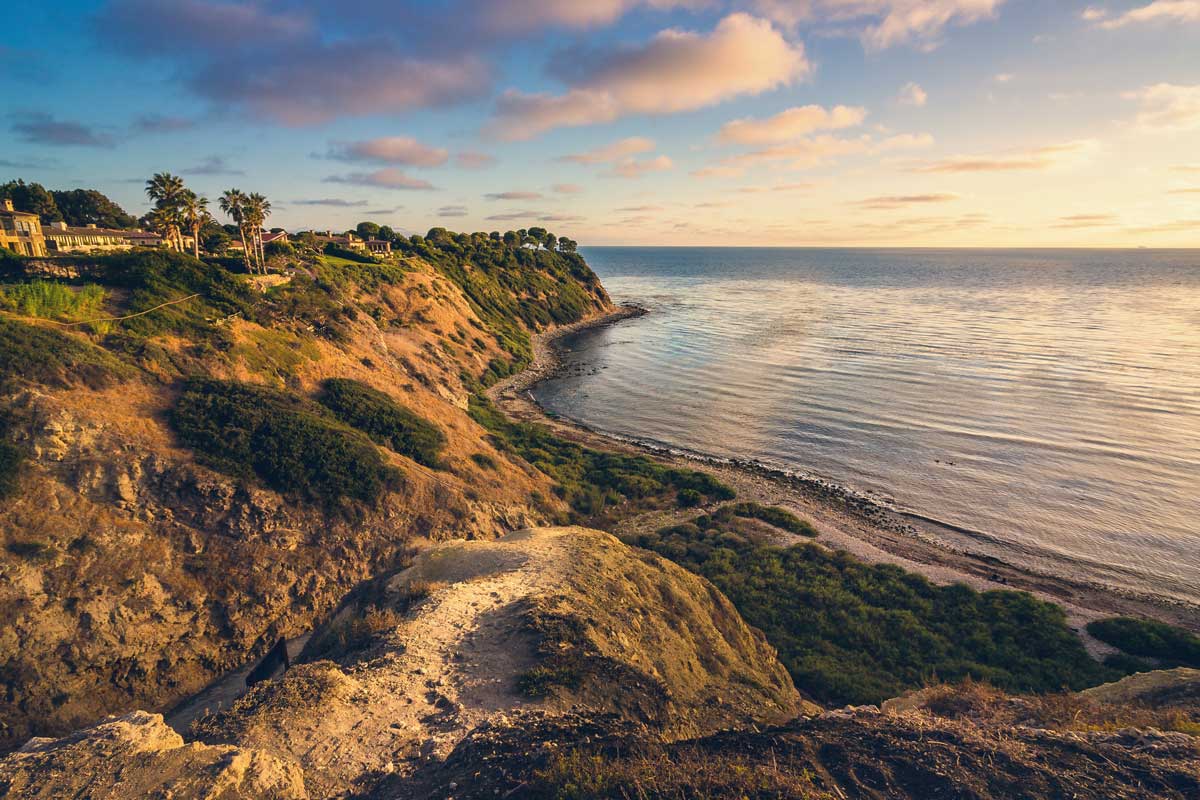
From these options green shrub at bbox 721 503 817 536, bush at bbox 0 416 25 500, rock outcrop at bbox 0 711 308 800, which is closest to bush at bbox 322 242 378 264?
bush at bbox 0 416 25 500

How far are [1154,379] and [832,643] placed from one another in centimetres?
7454

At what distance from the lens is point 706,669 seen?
19688 mm

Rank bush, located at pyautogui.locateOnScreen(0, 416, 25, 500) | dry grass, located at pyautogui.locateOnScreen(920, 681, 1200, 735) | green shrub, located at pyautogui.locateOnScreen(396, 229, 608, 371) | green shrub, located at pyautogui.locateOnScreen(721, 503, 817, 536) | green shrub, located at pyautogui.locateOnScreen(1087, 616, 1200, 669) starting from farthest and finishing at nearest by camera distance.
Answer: green shrub, located at pyautogui.locateOnScreen(396, 229, 608, 371) < green shrub, located at pyautogui.locateOnScreen(721, 503, 817, 536) < green shrub, located at pyautogui.locateOnScreen(1087, 616, 1200, 669) < bush, located at pyautogui.locateOnScreen(0, 416, 25, 500) < dry grass, located at pyautogui.locateOnScreen(920, 681, 1200, 735)

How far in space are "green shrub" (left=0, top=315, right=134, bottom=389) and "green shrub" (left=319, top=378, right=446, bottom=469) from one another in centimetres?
1163

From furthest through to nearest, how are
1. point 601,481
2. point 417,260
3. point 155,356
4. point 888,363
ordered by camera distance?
point 417,260
point 888,363
point 601,481
point 155,356

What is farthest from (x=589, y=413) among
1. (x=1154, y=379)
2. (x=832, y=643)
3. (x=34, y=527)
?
(x=1154, y=379)

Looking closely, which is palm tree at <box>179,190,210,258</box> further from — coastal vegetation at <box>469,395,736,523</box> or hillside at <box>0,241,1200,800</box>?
coastal vegetation at <box>469,395,736,523</box>

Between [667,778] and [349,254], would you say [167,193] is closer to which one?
[349,254]

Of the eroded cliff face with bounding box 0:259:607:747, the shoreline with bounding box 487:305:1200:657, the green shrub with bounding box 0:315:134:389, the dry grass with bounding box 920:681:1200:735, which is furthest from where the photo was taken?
the shoreline with bounding box 487:305:1200:657

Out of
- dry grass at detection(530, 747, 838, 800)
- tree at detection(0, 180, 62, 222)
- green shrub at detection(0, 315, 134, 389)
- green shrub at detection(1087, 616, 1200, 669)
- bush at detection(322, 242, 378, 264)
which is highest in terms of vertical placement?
tree at detection(0, 180, 62, 222)

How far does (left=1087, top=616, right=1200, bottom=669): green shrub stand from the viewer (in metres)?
24.7

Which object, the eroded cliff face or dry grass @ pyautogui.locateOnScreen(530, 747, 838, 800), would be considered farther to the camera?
the eroded cliff face

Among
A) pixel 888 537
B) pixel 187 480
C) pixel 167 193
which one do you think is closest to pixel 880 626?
pixel 888 537

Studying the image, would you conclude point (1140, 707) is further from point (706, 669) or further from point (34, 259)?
A: point (34, 259)
